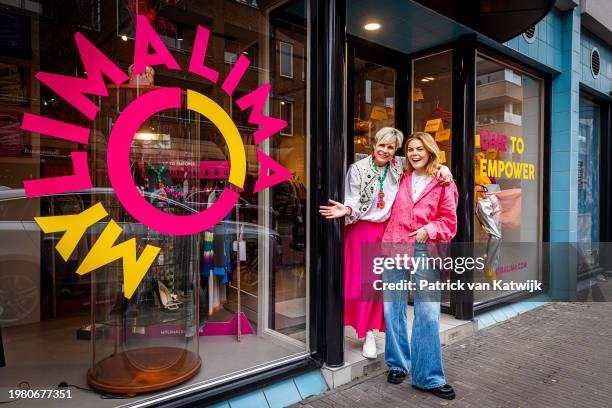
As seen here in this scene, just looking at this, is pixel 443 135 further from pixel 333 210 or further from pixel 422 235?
pixel 333 210

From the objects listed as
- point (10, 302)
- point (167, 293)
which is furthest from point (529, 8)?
point (10, 302)

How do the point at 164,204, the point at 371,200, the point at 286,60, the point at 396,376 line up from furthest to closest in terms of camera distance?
the point at 286,60 < the point at 371,200 < the point at 396,376 < the point at 164,204

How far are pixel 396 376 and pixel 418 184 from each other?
1.40 meters

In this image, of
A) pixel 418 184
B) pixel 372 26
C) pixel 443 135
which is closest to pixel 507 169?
pixel 443 135

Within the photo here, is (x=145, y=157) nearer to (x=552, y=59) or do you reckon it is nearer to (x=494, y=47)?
(x=494, y=47)

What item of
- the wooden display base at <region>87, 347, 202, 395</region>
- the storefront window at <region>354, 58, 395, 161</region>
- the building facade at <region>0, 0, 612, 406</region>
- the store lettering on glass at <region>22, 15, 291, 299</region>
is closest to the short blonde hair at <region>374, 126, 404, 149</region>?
the building facade at <region>0, 0, 612, 406</region>

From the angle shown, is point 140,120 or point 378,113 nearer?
point 140,120

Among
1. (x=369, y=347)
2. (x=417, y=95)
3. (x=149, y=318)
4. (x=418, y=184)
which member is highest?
(x=417, y=95)

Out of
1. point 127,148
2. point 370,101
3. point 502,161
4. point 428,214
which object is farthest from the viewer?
point 502,161

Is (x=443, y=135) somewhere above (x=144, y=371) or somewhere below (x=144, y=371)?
above

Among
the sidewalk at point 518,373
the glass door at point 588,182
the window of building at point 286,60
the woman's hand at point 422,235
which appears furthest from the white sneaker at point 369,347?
the glass door at point 588,182

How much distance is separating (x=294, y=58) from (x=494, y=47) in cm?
277

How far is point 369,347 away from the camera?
3158mm

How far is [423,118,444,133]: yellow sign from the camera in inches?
183
